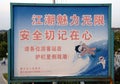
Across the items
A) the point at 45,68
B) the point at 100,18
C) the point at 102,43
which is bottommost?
the point at 45,68

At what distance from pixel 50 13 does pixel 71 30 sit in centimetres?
49

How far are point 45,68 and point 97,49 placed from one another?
101cm

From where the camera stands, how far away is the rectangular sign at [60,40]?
691 cm

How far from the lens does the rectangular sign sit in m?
6.91

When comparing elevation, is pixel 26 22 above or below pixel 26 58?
above

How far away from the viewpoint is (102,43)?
7066mm

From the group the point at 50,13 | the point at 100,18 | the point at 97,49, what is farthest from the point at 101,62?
the point at 50,13

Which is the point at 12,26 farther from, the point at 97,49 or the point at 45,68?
the point at 97,49

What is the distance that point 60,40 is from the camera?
23.0ft

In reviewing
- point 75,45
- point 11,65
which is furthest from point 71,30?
point 11,65

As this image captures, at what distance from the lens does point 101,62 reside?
23.3 ft

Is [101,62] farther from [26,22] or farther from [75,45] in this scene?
[26,22]

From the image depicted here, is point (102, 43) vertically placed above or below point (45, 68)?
above

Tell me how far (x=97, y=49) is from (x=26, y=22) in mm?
1381
